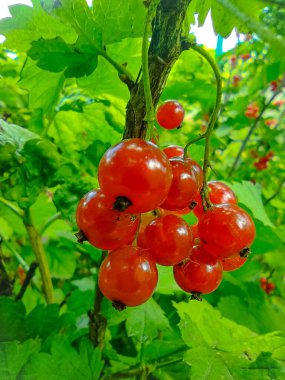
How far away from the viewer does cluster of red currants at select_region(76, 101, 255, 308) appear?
50 centimetres

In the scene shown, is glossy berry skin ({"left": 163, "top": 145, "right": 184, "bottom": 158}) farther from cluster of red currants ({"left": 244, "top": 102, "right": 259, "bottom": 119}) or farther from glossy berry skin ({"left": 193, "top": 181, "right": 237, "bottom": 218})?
cluster of red currants ({"left": 244, "top": 102, "right": 259, "bottom": 119})

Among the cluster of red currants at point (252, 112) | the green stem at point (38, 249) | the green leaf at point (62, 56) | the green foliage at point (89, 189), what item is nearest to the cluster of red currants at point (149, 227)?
the green foliage at point (89, 189)

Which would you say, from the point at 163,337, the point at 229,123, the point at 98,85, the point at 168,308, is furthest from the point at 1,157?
the point at 229,123

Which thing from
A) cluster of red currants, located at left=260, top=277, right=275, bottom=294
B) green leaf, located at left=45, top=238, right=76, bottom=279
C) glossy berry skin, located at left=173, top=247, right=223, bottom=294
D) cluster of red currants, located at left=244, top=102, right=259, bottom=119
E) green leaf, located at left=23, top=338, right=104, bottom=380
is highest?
cluster of red currants, located at left=244, top=102, right=259, bottom=119

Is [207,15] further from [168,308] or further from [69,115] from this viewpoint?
[168,308]

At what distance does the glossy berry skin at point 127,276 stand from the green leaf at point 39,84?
1.77 feet

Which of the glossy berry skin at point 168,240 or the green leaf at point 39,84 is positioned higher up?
the green leaf at point 39,84

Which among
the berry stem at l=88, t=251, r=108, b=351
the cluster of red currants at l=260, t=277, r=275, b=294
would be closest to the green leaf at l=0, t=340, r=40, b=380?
the berry stem at l=88, t=251, r=108, b=351

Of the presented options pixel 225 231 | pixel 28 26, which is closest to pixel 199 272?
pixel 225 231

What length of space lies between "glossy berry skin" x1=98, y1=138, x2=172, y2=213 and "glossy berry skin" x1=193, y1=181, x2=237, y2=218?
215 millimetres

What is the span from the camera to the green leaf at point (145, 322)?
0.95 m

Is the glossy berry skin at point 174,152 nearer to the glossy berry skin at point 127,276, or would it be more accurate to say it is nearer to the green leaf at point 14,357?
the glossy berry skin at point 127,276

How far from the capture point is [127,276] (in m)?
0.57

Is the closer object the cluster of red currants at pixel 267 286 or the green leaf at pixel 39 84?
the green leaf at pixel 39 84
